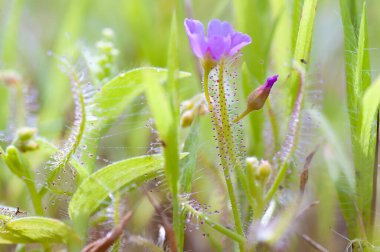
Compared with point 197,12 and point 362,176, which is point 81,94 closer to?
point 362,176

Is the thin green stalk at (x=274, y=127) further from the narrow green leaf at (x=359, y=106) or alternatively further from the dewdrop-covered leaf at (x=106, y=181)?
the dewdrop-covered leaf at (x=106, y=181)

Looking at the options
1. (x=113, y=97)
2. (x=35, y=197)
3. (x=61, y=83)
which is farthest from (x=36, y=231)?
(x=61, y=83)

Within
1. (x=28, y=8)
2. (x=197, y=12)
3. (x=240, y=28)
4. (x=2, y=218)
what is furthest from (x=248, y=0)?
(x=28, y=8)

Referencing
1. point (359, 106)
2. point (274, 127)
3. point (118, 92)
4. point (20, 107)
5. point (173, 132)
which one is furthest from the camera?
point (20, 107)

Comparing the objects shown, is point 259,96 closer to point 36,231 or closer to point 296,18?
point 296,18

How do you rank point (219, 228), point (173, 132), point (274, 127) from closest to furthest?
point (173, 132) → point (219, 228) → point (274, 127)

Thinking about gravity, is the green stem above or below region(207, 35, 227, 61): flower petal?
below

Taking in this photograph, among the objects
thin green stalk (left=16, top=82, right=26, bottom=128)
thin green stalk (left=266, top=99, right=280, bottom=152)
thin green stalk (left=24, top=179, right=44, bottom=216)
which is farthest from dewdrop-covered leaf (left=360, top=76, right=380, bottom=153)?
thin green stalk (left=16, top=82, right=26, bottom=128)

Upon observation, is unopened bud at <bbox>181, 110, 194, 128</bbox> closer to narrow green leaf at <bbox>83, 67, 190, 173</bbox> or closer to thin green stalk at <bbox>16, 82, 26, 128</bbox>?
narrow green leaf at <bbox>83, 67, 190, 173</bbox>
